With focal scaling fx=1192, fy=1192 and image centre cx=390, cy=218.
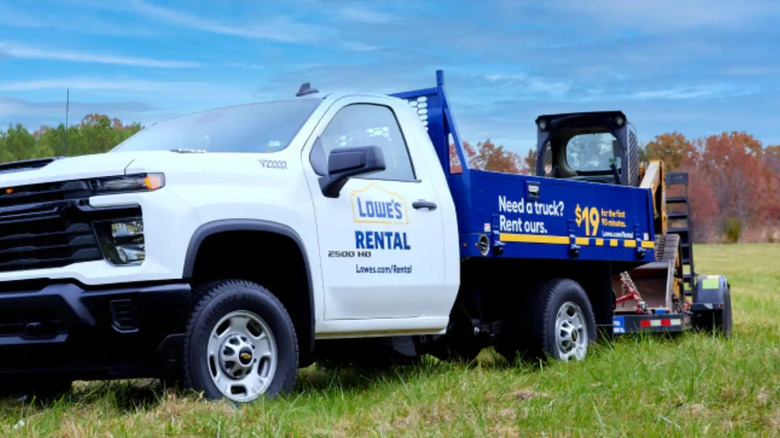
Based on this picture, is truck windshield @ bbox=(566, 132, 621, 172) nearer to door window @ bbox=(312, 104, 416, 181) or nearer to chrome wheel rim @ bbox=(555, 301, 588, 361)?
chrome wheel rim @ bbox=(555, 301, 588, 361)

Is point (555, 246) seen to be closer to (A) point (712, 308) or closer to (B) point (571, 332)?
(B) point (571, 332)

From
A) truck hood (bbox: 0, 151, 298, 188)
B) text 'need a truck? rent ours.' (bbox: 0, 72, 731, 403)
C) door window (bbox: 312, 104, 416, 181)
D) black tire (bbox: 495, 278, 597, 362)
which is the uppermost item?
door window (bbox: 312, 104, 416, 181)

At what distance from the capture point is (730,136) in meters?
98.5

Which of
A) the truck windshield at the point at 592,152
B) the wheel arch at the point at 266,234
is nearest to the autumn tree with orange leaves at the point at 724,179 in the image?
the truck windshield at the point at 592,152

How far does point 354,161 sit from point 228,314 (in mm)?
1196

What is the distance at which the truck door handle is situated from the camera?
26.7ft

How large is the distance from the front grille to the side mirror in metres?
1.37

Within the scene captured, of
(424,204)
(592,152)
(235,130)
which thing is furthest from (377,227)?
(592,152)

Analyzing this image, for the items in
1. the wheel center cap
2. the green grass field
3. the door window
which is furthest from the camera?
the door window

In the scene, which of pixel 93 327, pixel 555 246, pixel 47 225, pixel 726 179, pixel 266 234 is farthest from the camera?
pixel 726 179

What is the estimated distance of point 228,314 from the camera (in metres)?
6.73

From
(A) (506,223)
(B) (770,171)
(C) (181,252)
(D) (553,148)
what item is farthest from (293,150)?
(B) (770,171)

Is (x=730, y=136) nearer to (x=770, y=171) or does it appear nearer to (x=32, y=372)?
(x=770, y=171)

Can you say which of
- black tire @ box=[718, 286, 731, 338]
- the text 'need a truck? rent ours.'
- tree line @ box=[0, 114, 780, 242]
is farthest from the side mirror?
tree line @ box=[0, 114, 780, 242]
